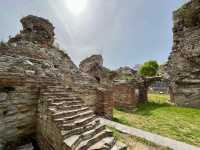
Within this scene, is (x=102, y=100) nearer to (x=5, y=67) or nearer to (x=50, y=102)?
(x=50, y=102)

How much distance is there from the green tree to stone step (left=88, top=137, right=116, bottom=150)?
2765 centimetres

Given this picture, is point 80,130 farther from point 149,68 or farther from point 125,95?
point 149,68

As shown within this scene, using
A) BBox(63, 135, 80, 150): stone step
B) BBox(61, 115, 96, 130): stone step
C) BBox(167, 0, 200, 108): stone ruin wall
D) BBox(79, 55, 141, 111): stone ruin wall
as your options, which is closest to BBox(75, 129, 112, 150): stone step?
BBox(63, 135, 80, 150): stone step

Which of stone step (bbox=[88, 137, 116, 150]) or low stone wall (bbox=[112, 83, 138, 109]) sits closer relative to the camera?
stone step (bbox=[88, 137, 116, 150])

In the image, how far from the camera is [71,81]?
6.18m

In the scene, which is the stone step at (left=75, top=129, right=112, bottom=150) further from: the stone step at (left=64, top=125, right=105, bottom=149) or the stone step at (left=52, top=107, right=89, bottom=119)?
the stone step at (left=52, top=107, right=89, bottom=119)

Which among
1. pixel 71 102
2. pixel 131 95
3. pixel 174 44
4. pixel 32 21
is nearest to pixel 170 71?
pixel 174 44

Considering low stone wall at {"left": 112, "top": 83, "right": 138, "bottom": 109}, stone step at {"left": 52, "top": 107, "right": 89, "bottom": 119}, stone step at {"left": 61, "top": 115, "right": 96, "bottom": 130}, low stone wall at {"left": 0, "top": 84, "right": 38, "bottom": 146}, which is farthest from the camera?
low stone wall at {"left": 112, "top": 83, "right": 138, "bottom": 109}

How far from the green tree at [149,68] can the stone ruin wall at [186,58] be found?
49.2ft

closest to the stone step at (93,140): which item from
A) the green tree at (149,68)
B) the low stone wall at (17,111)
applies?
the low stone wall at (17,111)

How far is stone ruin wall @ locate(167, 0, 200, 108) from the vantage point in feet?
40.9

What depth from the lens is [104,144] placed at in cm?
307

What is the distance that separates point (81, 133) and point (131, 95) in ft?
26.7

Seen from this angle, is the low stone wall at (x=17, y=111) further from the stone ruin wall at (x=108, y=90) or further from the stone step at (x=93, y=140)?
the stone ruin wall at (x=108, y=90)
